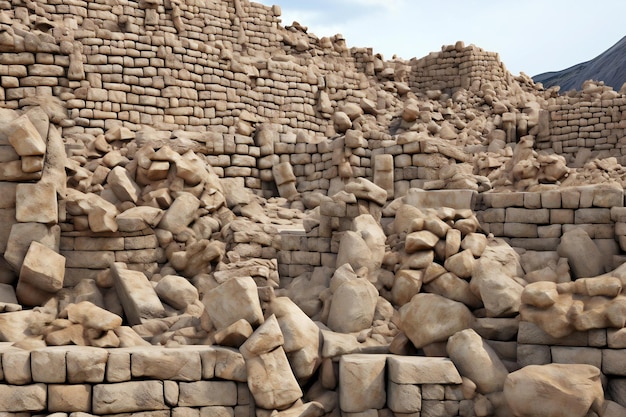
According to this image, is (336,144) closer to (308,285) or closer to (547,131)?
(308,285)

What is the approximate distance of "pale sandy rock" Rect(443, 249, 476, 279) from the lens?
20.7 feet

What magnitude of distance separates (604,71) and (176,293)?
27.8 m

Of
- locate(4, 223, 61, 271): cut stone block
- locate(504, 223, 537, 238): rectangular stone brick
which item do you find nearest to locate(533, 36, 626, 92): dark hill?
locate(504, 223, 537, 238): rectangular stone brick

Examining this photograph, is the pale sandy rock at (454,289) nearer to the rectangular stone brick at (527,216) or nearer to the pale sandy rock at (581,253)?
the pale sandy rock at (581,253)

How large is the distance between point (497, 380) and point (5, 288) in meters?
6.01

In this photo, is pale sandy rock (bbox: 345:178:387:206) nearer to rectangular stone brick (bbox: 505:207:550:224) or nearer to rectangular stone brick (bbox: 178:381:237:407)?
rectangular stone brick (bbox: 505:207:550:224)

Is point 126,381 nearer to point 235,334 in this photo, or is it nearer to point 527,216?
point 235,334

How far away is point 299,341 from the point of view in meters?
5.68

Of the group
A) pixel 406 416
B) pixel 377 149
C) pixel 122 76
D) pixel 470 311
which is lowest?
pixel 406 416

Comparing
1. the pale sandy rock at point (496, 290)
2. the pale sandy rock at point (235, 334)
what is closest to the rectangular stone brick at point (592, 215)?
the pale sandy rock at point (496, 290)

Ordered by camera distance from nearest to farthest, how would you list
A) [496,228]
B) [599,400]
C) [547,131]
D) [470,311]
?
[599,400] → [470,311] → [496,228] → [547,131]

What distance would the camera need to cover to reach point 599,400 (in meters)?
4.99

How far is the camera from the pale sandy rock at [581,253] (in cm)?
648

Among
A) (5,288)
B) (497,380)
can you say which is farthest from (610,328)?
(5,288)
